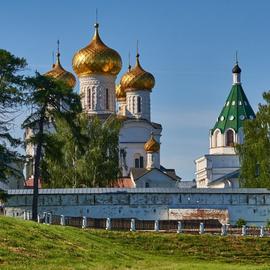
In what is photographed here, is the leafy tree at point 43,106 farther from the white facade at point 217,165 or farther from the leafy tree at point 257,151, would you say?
the white facade at point 217,165

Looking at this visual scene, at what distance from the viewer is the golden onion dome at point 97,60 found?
53.9m

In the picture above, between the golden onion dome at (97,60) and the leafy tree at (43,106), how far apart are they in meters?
22.4

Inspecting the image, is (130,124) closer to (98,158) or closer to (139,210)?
(98,158)

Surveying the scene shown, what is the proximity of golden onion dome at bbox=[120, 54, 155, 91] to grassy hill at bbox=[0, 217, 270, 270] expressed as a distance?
A: 31347 millimetres

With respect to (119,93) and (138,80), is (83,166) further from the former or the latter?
(119,93)

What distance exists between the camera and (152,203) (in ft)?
121

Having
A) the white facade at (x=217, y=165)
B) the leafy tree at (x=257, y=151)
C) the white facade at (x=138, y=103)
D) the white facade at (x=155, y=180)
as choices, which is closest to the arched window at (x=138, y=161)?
the white facade at (x=138, y=103)

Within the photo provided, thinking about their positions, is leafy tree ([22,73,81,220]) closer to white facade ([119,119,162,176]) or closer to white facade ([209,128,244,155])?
white facade ([119,119,162,176])

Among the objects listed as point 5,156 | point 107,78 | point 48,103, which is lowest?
point 5,156

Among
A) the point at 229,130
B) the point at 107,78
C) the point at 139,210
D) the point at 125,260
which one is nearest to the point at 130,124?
the point at 107,78

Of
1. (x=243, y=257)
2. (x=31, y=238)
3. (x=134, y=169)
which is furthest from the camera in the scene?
(x=134, y=169)

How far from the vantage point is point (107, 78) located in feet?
180

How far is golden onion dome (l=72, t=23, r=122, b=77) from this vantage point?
53.9 m

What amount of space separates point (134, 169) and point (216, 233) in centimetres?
2526
